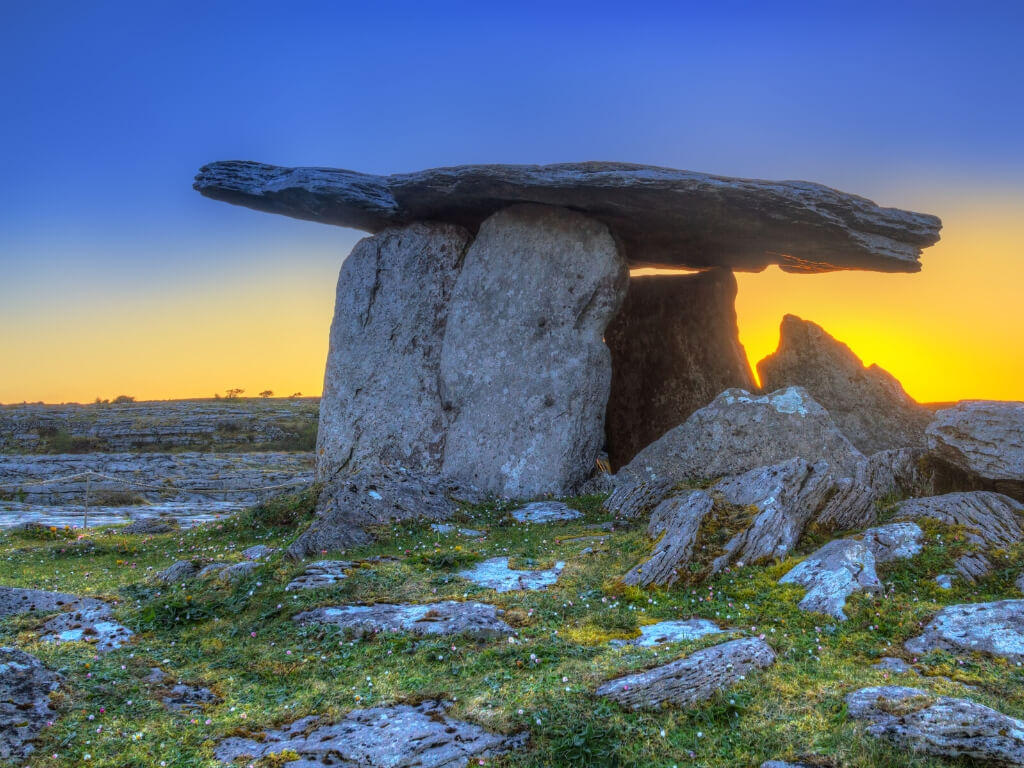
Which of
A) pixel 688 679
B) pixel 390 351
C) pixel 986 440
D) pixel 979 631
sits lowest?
pixel 688 679

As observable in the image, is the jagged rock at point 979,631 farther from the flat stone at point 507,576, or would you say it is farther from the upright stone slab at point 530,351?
the upright stone slab at point 530,351

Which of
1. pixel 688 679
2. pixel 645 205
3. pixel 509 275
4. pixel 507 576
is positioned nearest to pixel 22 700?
pixel 688 679

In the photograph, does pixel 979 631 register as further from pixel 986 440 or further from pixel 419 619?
pixel 986 440

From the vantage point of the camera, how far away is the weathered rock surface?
60.7 ft

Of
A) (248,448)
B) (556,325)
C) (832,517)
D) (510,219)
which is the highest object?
(510,219)

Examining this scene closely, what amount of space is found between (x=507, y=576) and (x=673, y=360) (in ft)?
43.4

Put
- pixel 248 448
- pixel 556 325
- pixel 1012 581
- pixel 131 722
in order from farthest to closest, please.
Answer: pixel 248 448 → pixel 556 325 → pixel 1012 581 → pixel 131 722

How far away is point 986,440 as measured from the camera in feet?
49.8

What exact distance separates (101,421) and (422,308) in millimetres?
30526

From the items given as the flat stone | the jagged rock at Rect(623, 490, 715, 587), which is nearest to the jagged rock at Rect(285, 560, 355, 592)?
the flat stone

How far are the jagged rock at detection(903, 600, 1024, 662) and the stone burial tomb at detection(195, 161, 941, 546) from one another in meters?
9.74

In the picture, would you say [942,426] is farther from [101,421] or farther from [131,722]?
[101,421]

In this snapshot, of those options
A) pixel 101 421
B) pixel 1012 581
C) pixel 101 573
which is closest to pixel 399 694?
pixel 1012 581

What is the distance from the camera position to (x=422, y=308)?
Answer: 21172 millimetres
